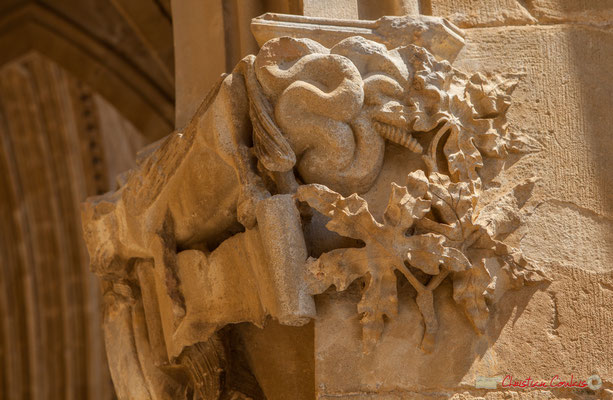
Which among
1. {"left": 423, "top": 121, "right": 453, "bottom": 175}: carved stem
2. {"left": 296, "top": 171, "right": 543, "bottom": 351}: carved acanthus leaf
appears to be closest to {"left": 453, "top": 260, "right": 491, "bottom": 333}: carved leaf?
{"left": 296, "top": 171, "right": 543, "bottom": 351}: carved acanthus leaf

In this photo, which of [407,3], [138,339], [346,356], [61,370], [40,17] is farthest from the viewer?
[61,370]

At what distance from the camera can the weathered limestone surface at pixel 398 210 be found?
68.8 inches

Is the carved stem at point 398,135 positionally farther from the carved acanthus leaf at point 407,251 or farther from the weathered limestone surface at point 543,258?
the weathered limestone surface at point 543,258

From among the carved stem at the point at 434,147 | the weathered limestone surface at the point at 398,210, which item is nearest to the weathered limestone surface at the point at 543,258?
the weathered limestone surface at the point at 398,210

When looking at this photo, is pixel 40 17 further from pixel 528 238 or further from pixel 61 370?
pixel 528 238

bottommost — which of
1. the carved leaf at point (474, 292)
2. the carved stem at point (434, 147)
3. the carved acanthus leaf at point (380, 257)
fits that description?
the carved leaf at point (474, 292)

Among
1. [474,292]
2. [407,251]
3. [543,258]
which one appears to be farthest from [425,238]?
[543,258]

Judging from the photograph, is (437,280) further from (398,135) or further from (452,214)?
(398,135)

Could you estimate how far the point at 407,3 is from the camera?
6.73 feet

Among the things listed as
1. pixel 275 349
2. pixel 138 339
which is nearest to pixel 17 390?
pixel 138 339

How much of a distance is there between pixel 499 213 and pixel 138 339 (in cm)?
96

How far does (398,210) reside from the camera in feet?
5.71

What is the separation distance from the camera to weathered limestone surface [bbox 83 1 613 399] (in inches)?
68.8

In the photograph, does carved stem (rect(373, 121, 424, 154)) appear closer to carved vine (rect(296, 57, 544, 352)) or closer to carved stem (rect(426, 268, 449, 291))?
carved vine (rect(296, 57, 544, 352))
